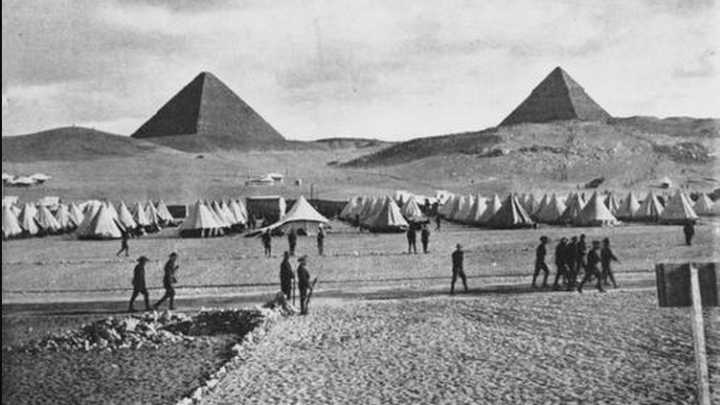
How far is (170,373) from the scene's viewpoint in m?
7.68

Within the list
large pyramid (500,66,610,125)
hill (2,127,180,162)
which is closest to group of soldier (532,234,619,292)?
hill (2,127,180,162)

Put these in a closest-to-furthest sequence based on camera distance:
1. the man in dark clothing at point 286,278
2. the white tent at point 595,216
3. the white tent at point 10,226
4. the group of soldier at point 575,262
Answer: the man in dark clothing at point 286,278 < the group of soldier at point 575,262 < the white tent at point 10,226 < the white tent at point 595,216

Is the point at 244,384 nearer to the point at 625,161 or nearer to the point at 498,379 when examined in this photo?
the point at 498,379

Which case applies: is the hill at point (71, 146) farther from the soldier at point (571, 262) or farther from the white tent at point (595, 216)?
the soldier at point (571, 262)

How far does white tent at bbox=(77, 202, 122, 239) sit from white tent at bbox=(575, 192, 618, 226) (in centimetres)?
1647

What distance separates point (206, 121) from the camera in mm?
111250

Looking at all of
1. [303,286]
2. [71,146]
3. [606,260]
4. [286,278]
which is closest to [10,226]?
[286,278]

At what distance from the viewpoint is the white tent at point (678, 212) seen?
2780 cm

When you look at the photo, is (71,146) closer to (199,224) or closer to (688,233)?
(199,224)

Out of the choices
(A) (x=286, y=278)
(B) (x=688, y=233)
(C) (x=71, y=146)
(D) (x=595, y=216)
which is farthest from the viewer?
(C) (x=71, y=146)

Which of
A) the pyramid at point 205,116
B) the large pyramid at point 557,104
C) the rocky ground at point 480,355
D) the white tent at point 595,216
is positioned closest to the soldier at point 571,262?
the rocky ground at point 480,355

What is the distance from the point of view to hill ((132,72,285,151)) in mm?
109375

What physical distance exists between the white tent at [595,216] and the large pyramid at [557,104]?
75.4 m

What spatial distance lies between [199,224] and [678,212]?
17.3 metres
